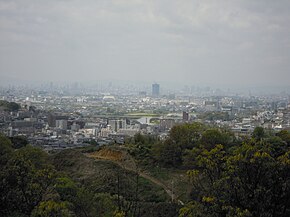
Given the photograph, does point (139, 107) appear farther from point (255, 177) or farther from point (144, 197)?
point (255, 177)

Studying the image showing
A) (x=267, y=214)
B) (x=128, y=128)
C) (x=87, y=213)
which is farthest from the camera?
(x=128, y=128)

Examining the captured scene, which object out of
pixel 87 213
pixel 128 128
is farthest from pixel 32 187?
pixel 128 128

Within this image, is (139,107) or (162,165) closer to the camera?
(162,165)

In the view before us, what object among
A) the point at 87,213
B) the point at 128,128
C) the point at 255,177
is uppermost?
the point at 255,177

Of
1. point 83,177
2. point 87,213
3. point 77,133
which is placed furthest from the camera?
point 77,133

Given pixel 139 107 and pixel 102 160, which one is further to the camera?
pixel 139 107

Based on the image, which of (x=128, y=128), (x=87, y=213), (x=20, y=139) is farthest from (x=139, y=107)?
(x=87, y=213)

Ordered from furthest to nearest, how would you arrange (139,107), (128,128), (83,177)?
(139,107), (128,128), (83,177)

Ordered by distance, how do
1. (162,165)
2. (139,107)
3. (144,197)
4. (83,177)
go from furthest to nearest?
(139,107) → (162,165) → (83,177) → (144,197)

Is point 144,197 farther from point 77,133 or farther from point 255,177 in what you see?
point 77,133

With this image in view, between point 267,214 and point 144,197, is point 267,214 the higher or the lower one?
the higher one
